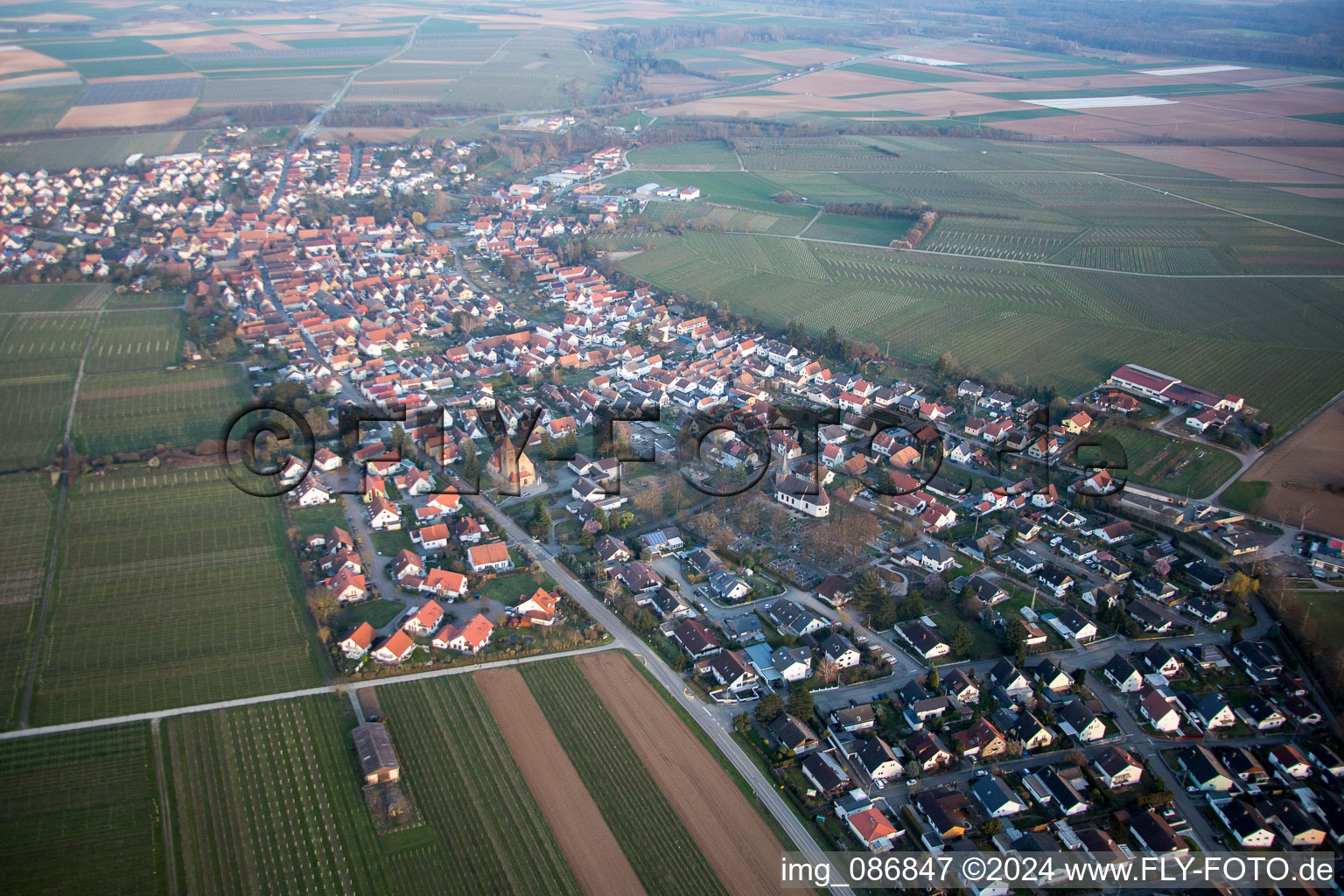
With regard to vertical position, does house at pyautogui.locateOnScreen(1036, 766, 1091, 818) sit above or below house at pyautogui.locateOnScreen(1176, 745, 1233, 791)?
below

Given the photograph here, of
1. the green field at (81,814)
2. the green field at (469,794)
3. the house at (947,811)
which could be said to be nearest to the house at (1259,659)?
the house at (947,811)

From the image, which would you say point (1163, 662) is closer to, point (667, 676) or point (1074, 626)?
point (1074, 626)

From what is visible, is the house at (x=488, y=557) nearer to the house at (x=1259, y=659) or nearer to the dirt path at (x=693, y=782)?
the dirt path at (x=693, y=782)

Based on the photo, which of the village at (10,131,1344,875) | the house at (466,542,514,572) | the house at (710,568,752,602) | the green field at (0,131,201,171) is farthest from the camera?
the green field at (0,131,201,171)

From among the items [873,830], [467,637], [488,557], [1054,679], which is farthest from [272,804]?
[1054,679]

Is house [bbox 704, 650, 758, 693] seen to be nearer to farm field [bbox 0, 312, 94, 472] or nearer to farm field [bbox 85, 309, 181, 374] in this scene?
farm field [bbox 0, 312, 94, 472]

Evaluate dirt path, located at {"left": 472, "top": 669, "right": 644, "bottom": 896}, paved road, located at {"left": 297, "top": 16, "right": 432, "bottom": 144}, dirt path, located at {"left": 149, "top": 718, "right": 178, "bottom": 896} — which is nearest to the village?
dirt path, located at {"left": 472, "top": 669, "right": 644, "bottom": 896}
